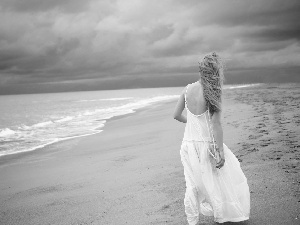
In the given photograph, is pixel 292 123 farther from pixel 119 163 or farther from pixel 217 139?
pixel 217 139

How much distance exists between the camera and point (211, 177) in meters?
3.42

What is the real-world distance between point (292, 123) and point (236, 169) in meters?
7.42

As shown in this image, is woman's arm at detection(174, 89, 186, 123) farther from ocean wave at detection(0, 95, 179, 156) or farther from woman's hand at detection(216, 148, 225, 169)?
ocean wave at detection(0, 95, 179, 156)

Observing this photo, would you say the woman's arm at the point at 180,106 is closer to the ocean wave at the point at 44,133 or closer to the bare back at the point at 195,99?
the bare back at the point at 195,99

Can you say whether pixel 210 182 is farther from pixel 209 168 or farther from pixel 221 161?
pixel 221 161

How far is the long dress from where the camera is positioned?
3.40 metres

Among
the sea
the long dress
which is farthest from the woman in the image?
the sea

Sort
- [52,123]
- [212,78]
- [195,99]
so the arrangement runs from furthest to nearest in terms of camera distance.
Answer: [52,123], [195,99], [212,78]

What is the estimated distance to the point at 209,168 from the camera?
3434 millimetres

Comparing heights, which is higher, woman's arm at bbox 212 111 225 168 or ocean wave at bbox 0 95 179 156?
woman's arm at bbox 212 111 225 168

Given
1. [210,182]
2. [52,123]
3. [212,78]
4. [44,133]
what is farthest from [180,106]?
[52,123]

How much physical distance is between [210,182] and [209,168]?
17 centimetres

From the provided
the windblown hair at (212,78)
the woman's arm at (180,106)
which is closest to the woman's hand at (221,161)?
the windblown hair at (212,78)

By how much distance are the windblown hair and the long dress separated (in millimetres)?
208
